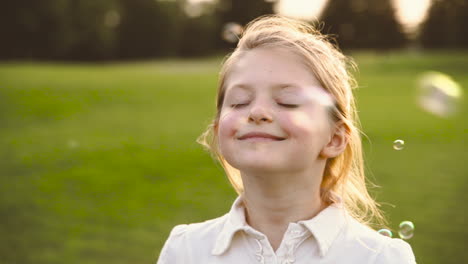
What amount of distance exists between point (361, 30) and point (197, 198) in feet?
141

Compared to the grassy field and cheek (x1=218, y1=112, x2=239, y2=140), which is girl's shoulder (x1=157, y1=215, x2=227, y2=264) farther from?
the grassy field

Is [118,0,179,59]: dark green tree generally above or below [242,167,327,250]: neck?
below

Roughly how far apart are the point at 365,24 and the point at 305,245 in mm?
48193

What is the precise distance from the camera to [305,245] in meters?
2.03

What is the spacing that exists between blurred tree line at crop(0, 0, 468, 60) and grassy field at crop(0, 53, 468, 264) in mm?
21674

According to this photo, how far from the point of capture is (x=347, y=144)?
2.30 meters

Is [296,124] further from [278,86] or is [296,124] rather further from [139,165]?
[139,165]

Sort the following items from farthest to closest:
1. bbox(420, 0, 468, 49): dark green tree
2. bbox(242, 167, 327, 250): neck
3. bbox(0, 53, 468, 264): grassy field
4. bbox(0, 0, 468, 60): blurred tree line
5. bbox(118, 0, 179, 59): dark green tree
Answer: bbox(118, 0, 179, 59): dark green tree < bbox(420, 0, 468, 49): dark green tree < bbox(0, 0, 468, 60): blurred tree line < bbox(0, 53, 468, 264): grassy field < bbox(242, 167, 327, 250): neck

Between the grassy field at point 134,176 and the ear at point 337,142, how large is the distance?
2898mm

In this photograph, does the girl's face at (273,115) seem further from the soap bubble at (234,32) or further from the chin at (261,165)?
the soap bubble at (234,32)

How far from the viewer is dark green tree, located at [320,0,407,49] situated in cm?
4697

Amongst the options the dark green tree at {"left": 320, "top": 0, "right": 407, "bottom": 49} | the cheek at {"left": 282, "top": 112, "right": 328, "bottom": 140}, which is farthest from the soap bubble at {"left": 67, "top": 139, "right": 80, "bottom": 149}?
the dark green tree at {"left": 320, "top": 0, "right": 407, "bottom": 49}

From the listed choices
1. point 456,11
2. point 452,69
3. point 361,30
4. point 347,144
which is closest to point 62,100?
point 347,144

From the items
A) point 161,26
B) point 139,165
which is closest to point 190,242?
point 139,165
